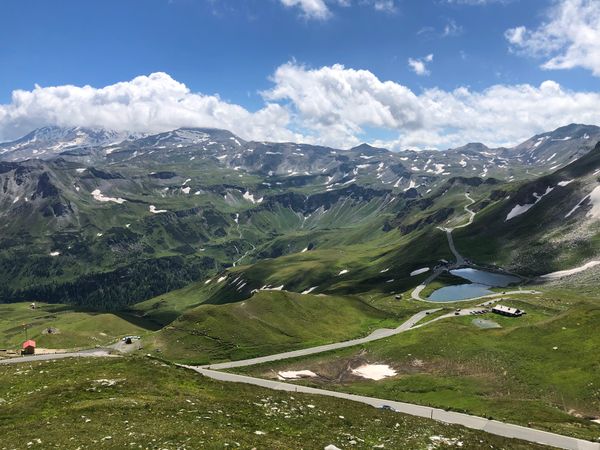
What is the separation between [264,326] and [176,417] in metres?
79.3

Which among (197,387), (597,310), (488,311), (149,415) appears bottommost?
(488,311)

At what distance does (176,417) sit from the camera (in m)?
37.8

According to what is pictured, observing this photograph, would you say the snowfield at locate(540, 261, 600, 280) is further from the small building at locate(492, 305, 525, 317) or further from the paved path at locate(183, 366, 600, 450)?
the paved path at locate(183, 366, 600, 450)

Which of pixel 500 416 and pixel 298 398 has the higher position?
pixel 298 398

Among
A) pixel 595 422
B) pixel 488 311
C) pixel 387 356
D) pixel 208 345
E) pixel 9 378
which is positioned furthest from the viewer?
pixel 488 311

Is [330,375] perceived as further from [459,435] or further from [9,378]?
[9,378]

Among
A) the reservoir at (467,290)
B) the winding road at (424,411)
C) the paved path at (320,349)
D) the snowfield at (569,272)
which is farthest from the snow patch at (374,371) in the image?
the snowfield at (569,272)

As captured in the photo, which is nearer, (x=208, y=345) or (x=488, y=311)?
(x=208, y=345)

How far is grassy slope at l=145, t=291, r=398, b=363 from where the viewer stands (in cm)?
10044

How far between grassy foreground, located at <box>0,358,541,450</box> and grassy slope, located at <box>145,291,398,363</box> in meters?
43.9

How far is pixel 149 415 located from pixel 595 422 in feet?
176

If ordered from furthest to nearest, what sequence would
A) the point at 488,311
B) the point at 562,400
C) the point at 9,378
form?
the point at 488,311 < the point at 562,400 < the point at 9,378

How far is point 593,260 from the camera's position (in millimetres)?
190250

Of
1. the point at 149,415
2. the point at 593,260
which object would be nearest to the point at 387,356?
the point at 149,415
